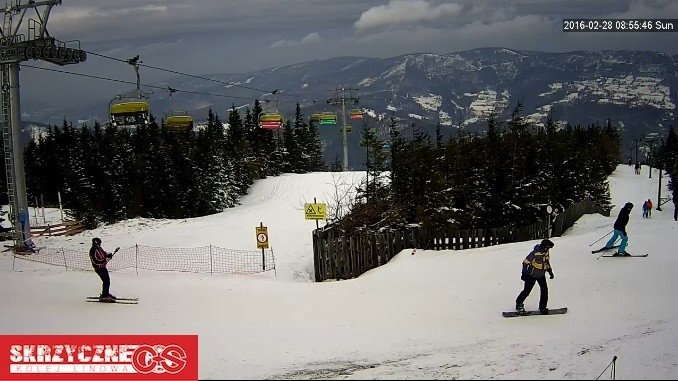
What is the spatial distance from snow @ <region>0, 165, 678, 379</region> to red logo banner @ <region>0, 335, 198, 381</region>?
48 cm

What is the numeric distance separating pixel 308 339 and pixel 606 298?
6983 millimetres

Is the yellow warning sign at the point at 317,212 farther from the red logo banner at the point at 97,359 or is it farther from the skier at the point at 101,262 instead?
the red logo banner at the point at 97,359

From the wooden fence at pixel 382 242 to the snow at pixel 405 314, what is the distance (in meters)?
0.71

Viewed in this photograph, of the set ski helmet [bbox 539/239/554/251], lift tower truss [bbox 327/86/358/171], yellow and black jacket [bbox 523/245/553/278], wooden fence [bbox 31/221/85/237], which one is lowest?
wooden fence [bbox 31/221/85/237]

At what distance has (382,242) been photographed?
60.5 ft

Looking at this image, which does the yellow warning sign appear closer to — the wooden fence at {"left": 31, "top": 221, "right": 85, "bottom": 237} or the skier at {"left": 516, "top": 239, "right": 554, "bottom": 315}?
the skier at {"left": 516, "top": 239, "right": 554, "bottom": 315}

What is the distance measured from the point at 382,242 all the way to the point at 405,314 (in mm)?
6477

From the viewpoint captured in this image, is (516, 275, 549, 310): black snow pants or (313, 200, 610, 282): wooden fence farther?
(313, 200, 610, 282): wooden fence

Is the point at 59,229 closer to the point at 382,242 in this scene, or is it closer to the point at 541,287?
the point at 382,242

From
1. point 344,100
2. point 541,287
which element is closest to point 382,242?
point 541,287

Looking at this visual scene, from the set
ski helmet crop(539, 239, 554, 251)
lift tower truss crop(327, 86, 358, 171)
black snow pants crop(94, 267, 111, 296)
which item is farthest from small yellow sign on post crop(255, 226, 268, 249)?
lift tower truss crop(327, 86, 358, 171)

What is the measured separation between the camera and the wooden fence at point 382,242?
17.4 metres

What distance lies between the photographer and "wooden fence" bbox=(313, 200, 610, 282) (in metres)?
17.4

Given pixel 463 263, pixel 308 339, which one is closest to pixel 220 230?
pixel 463 263
